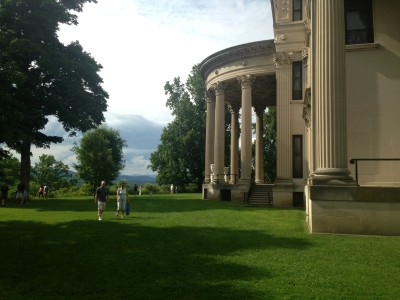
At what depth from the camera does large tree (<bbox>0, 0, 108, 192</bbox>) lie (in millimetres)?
31656

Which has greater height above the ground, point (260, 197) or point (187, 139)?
point (187, 139)

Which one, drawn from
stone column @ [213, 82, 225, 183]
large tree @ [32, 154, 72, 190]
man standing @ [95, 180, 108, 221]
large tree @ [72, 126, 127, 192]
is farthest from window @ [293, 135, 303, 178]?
large tree @ [32, 154, 72, 190]

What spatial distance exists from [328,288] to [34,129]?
3209 cm

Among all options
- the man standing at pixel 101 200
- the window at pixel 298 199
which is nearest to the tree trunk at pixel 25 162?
the man standing at pixel 101 200

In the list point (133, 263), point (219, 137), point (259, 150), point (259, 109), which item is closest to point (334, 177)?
point (133, 263)

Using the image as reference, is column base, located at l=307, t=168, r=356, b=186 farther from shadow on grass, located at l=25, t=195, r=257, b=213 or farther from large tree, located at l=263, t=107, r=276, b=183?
large tree, located at l=263, t=107, r=276, b=183

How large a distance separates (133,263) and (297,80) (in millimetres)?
24609

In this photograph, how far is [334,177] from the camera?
44.3 feet

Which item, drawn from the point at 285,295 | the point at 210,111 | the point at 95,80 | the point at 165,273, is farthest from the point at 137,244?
the point at 210,111

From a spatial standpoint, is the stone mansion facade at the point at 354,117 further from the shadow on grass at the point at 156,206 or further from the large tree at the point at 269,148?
the large tree at the point at 269,148

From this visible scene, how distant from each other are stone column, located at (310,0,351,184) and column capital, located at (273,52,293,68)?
1643 cm

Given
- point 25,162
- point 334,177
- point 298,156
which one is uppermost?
point 298,156

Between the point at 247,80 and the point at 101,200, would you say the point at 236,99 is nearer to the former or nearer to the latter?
the point at 247,80

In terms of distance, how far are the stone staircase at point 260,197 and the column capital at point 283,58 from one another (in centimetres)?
1064
